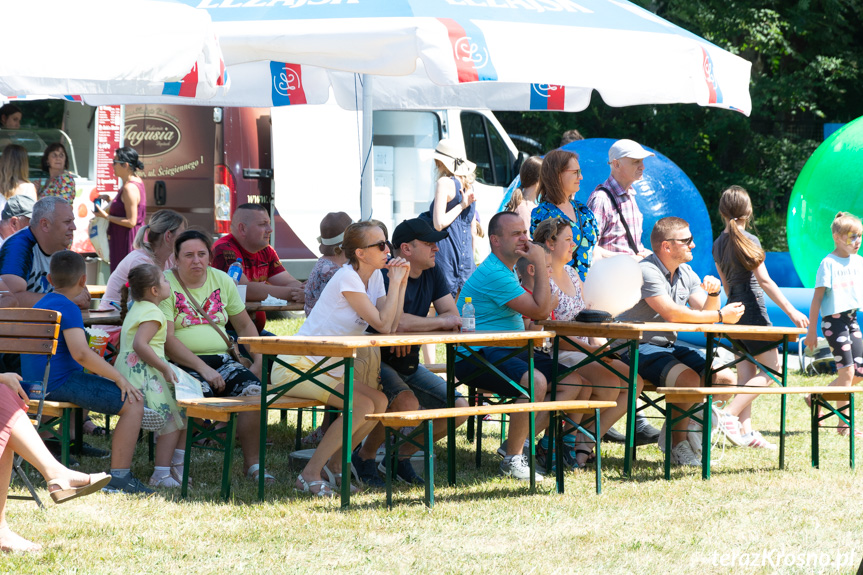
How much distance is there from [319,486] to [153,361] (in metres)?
1.03

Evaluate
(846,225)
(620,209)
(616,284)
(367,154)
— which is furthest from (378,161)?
(616,284)

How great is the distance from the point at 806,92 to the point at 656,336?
40.2 ft

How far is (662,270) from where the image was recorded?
6109 millimetres

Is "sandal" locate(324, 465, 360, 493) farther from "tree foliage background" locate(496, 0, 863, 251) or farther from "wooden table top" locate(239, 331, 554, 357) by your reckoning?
"tree foliage background" locate(496, 0, 863, 251)

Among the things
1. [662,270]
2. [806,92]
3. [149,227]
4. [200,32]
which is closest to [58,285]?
[149,227]

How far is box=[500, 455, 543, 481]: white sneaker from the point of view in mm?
5586

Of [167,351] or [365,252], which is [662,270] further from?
[167,351]

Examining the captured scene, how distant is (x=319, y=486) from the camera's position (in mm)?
5070

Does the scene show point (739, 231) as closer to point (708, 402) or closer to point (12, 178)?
point (708, 402)

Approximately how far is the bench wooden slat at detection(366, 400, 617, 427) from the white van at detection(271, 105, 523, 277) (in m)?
6.40

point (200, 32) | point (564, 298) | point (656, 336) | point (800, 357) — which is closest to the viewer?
point (200, 32)

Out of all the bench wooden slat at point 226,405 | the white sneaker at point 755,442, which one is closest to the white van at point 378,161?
the white sneaker at point 755,442

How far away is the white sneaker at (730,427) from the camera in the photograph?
6.61m

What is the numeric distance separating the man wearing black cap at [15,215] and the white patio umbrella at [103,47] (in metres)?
2.88
